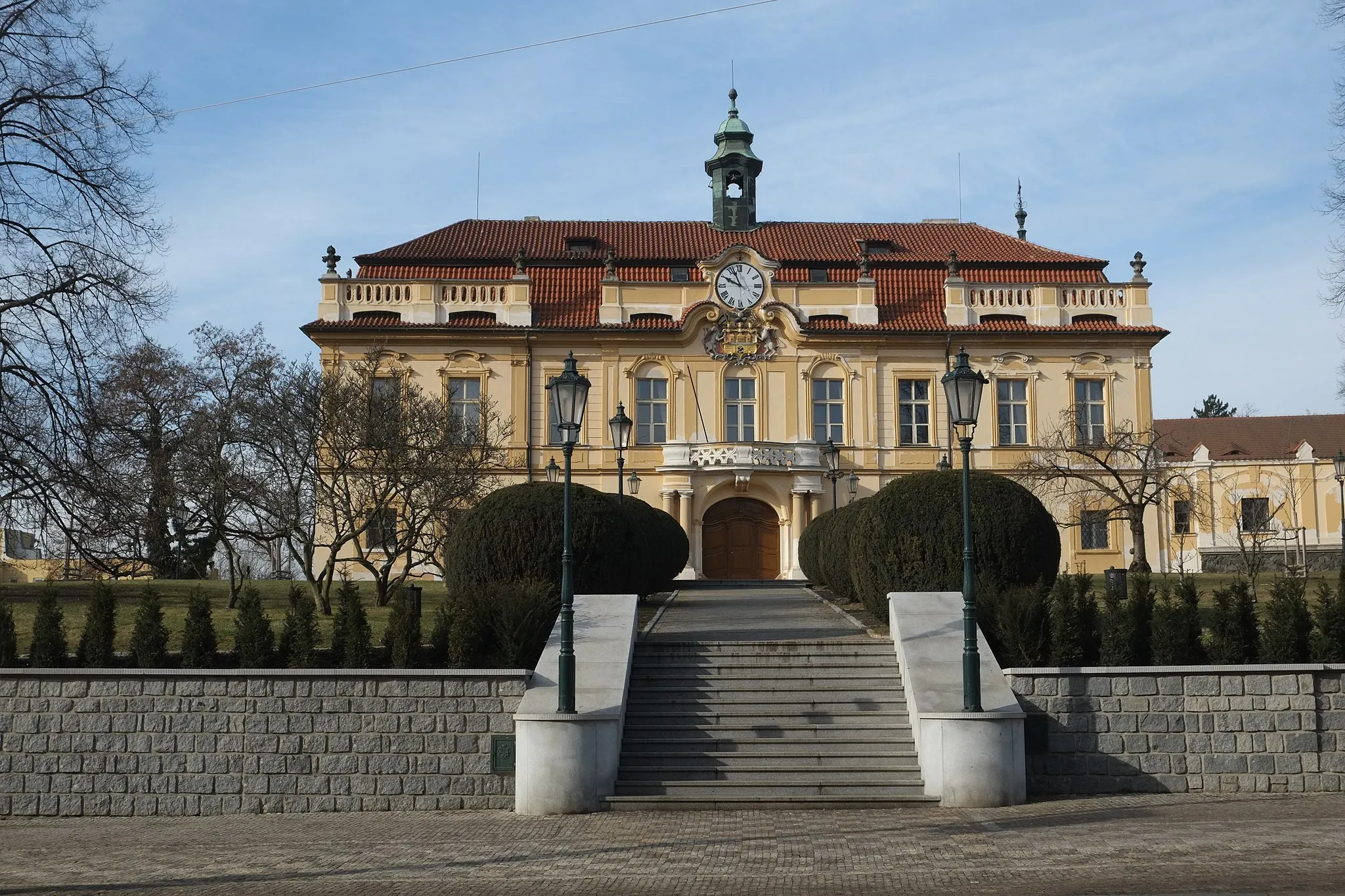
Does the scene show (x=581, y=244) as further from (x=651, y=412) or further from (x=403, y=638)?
(x=403, y=638)

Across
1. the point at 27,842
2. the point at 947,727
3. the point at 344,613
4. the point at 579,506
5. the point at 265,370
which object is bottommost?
the point at 27,842

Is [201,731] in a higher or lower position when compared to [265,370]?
lower

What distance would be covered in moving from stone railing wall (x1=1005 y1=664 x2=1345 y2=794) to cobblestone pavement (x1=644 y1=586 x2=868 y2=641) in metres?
3.69

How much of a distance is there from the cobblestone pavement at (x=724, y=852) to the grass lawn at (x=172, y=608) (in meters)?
4.15

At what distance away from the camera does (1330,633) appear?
15.4 m

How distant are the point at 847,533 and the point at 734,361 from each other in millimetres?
21708

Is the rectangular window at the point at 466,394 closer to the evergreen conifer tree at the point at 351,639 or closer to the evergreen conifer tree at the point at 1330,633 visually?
the evergreen conifer tree at the point at 351,639

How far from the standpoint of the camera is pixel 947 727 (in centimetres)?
1374

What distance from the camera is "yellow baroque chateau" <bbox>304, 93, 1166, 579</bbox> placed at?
43.0 metres

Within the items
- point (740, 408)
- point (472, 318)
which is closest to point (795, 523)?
point (740, 408)

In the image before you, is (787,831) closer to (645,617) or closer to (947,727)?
(947,727)

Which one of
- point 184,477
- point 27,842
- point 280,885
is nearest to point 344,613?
point 27,842

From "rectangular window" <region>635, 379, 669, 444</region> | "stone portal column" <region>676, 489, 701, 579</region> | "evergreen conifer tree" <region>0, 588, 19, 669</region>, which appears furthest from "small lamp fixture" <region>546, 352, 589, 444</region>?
"rectangular window" <region>635, 379, 669, 444</region>

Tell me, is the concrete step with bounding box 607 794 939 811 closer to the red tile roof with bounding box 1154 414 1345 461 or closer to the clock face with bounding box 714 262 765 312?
the clock face with bounding box 714 262 765 312
